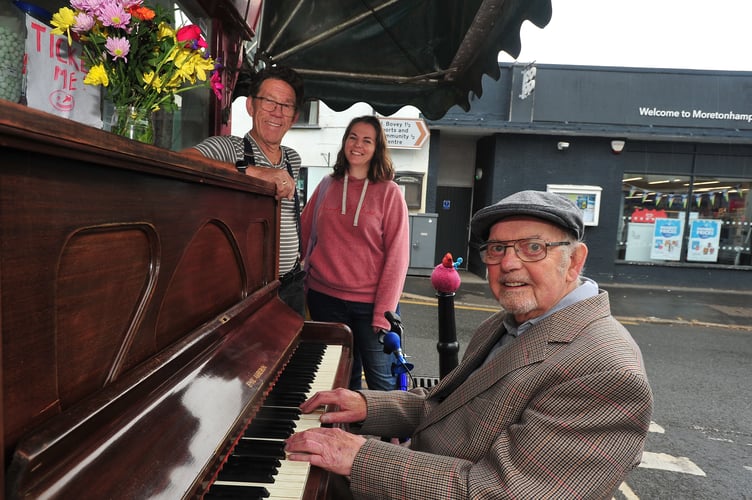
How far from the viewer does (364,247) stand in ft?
9.55

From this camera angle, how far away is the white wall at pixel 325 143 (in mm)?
11508

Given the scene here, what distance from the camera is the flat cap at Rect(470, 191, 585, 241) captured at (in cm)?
139

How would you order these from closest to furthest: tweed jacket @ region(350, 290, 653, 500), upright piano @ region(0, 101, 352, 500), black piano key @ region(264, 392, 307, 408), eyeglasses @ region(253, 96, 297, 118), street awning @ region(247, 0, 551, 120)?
1. upright piano @ region(0, 101, 352, 500)
2. tweed jacket @ region(350, 290, 653, 500)
3. black piano key @ region(264, 392, 307, 408)
4. eyeglasses @ region(253, 96, 297, 118)
5. street awning @ region(247, 0, 551, 120)

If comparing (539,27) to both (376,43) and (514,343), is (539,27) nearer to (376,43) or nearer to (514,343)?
(376,43)

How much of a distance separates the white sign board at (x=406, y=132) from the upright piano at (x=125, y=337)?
9.85 m

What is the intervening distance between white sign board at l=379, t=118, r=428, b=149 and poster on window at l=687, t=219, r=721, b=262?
7.08 m

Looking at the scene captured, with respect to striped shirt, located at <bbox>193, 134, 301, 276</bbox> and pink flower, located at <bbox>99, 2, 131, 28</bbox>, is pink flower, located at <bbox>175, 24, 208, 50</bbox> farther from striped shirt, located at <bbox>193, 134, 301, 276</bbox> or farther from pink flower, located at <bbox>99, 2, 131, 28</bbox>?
striped shirt, located at <bbox>193, 134, 301, 276</bbox>

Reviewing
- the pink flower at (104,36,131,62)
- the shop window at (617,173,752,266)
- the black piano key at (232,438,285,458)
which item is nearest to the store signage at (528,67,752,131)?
the shop window at (617,173,752,266)

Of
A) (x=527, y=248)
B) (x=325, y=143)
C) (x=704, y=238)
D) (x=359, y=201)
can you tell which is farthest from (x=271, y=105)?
(x=704, y=238)

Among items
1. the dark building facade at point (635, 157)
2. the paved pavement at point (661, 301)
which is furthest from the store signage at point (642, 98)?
the paved pavement at point (661, 301)

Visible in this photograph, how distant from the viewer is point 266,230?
2203 millimetres

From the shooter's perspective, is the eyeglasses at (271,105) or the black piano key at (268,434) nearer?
the black piano key at (268,434)

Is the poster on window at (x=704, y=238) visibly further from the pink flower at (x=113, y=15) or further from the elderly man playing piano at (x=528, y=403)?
the pink flower at (x=113, y=15)

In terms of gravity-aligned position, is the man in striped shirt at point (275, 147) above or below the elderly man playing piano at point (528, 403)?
above
